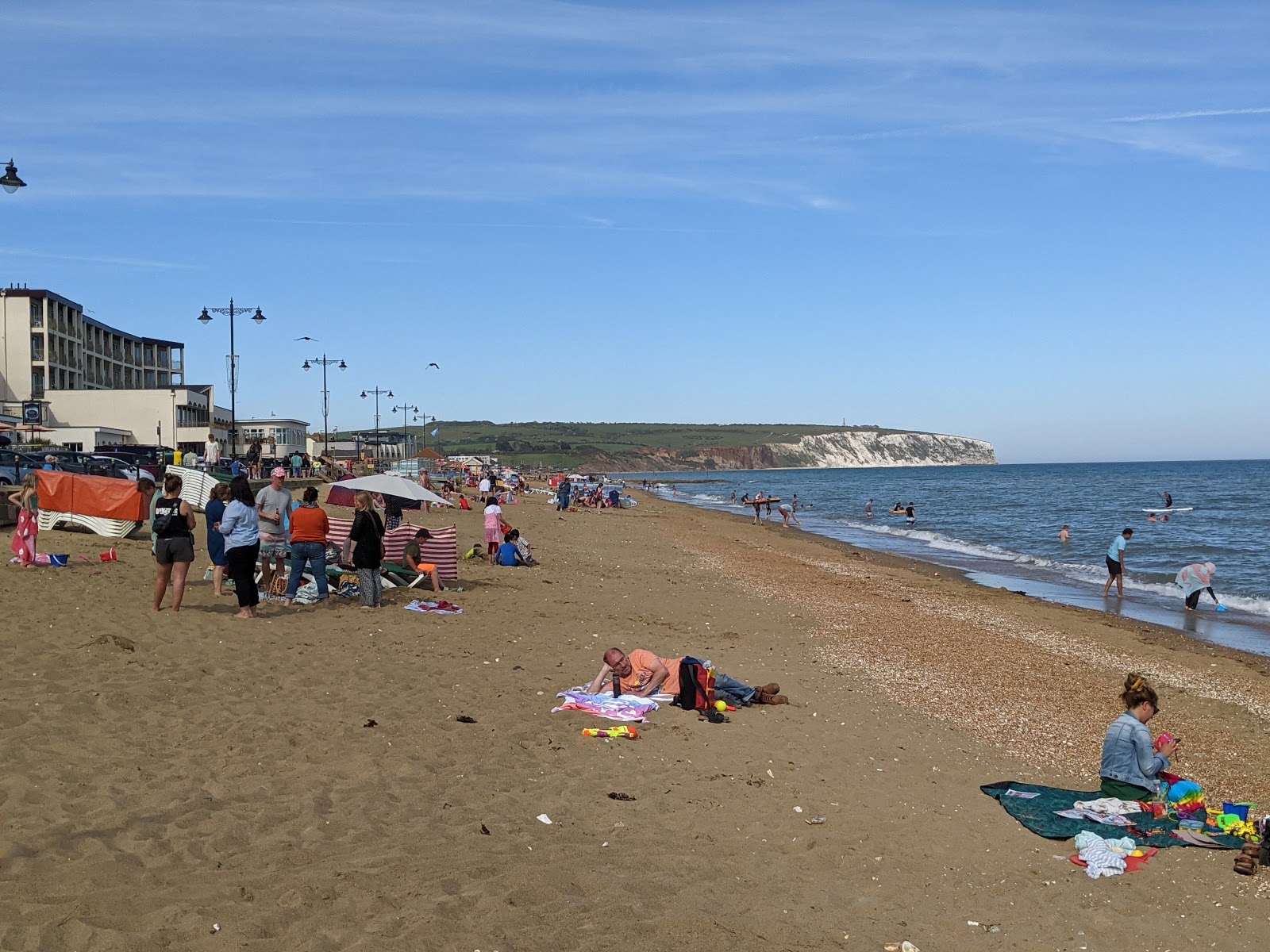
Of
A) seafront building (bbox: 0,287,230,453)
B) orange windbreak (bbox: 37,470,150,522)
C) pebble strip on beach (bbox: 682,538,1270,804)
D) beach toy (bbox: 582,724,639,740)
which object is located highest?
seafront building (bbox: 0,287,230,453)

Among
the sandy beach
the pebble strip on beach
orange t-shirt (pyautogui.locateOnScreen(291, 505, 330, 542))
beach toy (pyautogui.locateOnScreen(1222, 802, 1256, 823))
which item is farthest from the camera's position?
A: orange t-shirt (pyautogui.locateOnScreen(291, 505, 330, 542))

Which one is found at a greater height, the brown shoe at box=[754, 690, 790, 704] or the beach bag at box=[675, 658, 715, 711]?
the beach bag at box=[675, 658, 715, 711]

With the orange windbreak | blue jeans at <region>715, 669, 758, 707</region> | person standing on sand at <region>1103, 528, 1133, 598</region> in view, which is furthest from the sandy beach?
person standing on sand at <region>1103, 528, 1133, 598</region>

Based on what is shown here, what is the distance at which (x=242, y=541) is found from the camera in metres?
11.6

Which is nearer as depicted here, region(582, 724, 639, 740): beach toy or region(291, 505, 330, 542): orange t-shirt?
region(582, 724, 639, 740): beach toy

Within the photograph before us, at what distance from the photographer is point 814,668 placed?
12.2 m

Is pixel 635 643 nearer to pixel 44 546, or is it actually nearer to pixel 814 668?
pixel 814 668

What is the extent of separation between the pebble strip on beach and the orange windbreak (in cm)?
1151

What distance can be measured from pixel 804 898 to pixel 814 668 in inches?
261

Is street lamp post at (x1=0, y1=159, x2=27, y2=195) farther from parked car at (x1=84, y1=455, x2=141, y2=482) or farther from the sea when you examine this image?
the sea

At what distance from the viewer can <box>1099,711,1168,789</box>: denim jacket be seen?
7359 millimetres

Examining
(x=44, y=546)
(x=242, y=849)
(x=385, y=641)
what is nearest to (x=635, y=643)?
(x=385, y=641)

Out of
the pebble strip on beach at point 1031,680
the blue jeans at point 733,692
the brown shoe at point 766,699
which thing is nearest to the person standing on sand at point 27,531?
the blue jeans at point 733,692

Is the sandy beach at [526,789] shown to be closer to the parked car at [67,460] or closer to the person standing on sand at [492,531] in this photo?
the person standing on sand at [492,531]
